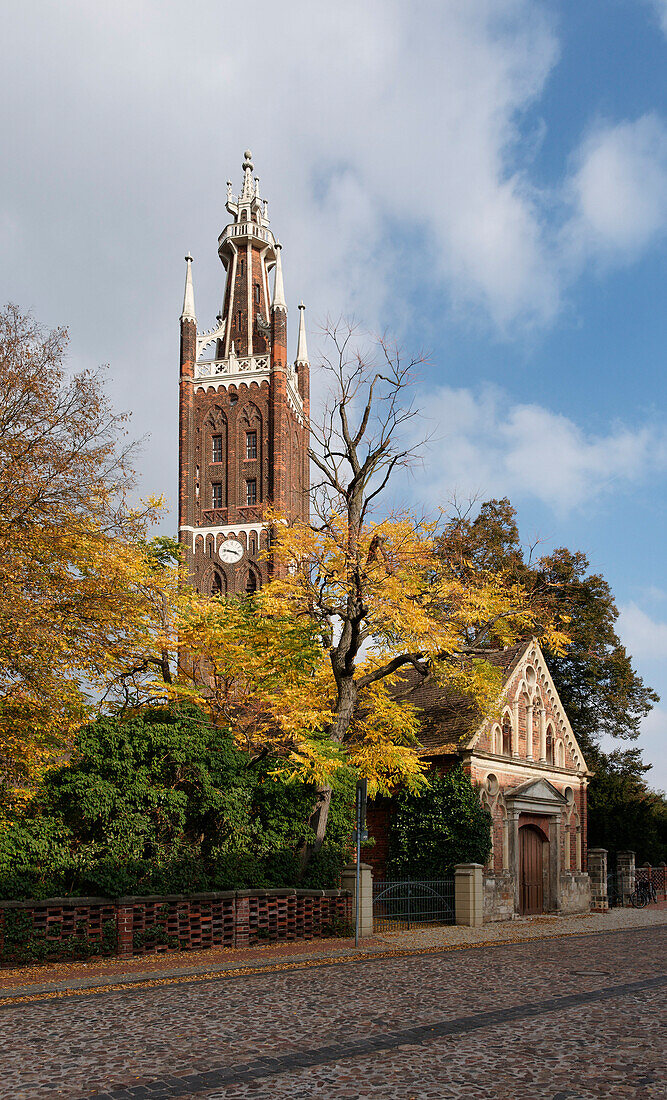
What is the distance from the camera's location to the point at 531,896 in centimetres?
2777

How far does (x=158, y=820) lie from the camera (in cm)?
1722

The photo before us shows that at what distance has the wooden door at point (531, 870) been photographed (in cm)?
2748

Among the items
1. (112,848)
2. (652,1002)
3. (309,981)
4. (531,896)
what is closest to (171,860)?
(112,848)

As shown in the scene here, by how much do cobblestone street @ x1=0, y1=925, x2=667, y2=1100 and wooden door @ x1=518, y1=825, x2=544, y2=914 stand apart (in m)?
14.1

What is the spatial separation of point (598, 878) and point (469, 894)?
10.8 m

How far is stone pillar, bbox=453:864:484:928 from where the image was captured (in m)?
22.8

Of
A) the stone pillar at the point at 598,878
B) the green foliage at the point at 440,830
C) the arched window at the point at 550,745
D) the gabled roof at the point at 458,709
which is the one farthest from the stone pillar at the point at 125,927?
the stone pillar at the point at 598,878

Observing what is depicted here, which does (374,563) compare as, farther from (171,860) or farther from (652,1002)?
(652,1002)

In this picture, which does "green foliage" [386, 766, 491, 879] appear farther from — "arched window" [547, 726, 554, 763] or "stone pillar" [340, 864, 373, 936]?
"arched window" [547, 726, 554, 763]

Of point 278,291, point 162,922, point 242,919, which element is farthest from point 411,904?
point 278,291

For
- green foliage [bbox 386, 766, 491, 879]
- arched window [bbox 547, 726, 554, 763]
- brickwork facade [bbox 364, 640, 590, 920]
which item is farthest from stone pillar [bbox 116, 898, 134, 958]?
arched window [bbox 547, 726, 554, 763]

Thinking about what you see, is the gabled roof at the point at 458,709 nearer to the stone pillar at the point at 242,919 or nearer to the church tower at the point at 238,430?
the stone pillar at the point at 242,919

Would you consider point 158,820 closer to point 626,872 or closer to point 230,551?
point 626,872

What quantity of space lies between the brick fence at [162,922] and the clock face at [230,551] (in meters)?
36.0
